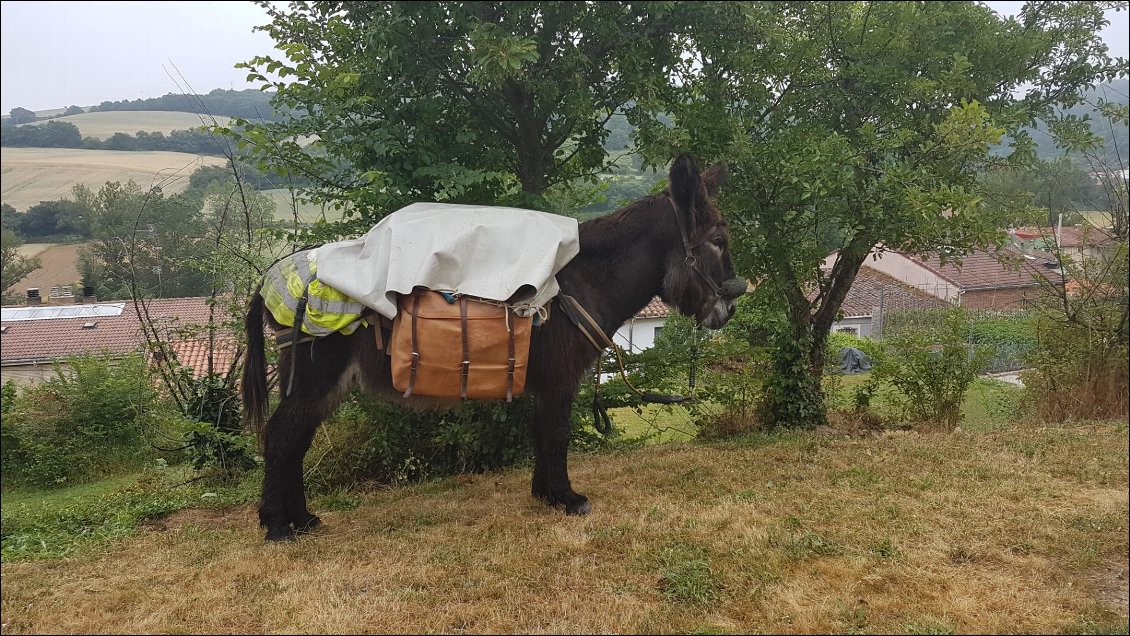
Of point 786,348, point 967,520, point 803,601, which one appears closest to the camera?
point 803,601

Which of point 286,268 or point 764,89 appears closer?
point 286,268

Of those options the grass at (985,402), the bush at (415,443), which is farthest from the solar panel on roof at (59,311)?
the grass at (985,402)

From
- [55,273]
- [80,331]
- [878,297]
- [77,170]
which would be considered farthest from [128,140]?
[878,297]

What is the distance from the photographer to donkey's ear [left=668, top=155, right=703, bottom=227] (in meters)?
4.23

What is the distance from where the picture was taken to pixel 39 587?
3.20 m

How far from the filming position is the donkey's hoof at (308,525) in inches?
165

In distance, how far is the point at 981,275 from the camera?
27.3 meters

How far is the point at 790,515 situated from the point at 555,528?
1.44 meters

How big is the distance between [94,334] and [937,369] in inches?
672

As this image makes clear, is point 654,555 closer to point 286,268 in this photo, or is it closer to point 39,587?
point 286,268

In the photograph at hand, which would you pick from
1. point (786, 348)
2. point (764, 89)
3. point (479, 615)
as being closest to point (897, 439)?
point (786, 348)

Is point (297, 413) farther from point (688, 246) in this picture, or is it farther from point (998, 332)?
point (998, 332)

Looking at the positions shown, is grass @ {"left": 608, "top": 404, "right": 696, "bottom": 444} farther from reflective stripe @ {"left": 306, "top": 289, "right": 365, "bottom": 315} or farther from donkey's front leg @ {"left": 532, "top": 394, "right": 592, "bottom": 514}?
reflective stripe @ {"left": 306, "top": 289, "right": 365, "bottom": 315}

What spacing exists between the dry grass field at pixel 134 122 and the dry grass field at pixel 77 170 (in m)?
0.37
